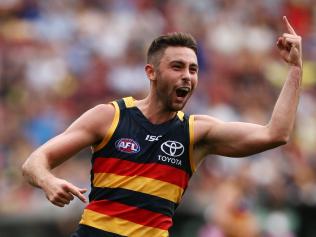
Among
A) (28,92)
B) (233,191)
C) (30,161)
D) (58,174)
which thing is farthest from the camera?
(28,92)

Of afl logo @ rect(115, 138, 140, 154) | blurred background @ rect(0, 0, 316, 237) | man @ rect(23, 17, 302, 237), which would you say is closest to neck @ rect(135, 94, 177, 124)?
man @ rect(23, 17, 302, 237)

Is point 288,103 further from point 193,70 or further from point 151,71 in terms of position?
point 151,71

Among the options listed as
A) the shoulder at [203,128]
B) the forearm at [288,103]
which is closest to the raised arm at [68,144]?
the shoulder at [203,128]

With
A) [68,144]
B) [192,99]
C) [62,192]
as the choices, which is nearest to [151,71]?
[68,144]

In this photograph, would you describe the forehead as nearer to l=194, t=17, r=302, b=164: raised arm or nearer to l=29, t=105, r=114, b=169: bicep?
l=194, t=17, r=302, b=164: raised arm

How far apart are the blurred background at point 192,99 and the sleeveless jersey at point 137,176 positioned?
16.6 ft

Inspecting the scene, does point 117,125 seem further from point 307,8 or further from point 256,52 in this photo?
point 307,8

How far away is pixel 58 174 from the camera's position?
15516mm

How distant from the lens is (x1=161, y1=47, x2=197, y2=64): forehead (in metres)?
8.36

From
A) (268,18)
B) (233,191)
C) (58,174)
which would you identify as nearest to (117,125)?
(233,191)

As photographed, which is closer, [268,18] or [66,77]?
[66,77]

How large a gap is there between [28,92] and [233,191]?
537 cm

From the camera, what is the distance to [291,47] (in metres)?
7.96

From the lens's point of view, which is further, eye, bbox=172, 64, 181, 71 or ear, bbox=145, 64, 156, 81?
ear, bbox=145, 64, 156, 81
